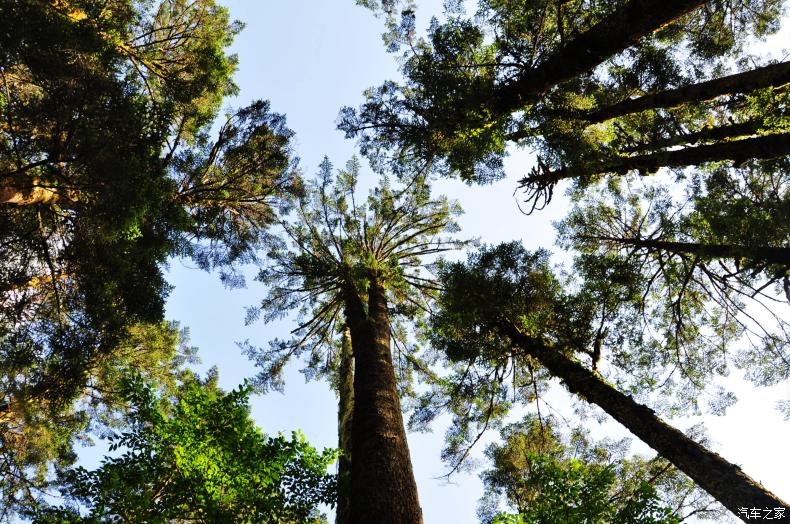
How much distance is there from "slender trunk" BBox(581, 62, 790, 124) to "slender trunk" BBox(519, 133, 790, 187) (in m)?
0.74

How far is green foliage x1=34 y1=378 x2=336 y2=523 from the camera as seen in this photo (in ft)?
12.3

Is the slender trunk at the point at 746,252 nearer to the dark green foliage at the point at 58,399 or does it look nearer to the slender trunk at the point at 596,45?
the slender trunk at the point at 596,45

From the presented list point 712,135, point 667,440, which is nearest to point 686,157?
point 712,135

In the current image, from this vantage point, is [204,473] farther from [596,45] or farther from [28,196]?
[596,45]

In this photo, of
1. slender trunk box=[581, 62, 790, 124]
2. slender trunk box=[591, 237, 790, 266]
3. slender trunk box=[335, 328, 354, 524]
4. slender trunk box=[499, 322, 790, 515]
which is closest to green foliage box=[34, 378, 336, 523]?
slender trunk box=[335, 328, 354, 524]

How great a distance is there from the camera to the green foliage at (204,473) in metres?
3.76

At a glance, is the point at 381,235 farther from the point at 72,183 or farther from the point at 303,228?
the point at 72,183

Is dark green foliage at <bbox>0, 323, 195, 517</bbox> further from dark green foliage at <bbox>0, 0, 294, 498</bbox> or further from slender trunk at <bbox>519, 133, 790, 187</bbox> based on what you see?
slender trunk at <bbox>519, 133, 790, 187</bbox>

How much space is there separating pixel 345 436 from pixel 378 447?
5.45 ft

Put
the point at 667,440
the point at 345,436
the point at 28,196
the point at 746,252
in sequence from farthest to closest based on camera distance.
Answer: the point at 345,436, the point at 28,196, the point at 746,252, the point at 667,440

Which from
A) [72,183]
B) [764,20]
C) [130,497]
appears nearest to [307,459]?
[130,497]

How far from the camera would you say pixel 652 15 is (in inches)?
218

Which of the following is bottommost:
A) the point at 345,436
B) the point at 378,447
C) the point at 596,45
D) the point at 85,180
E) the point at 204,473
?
the point at 204,473

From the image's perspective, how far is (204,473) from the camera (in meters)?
4.05
